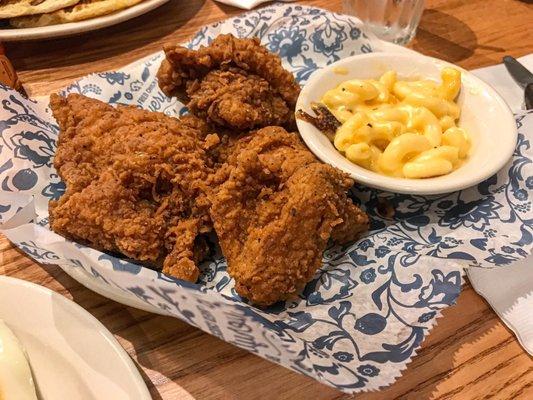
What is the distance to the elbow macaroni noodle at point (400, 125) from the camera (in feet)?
5.47

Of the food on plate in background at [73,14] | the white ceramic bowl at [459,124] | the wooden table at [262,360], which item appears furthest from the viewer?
the food on plate in background at [73,14]

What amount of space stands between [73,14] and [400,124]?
65.5 inches

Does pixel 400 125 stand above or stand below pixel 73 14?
below

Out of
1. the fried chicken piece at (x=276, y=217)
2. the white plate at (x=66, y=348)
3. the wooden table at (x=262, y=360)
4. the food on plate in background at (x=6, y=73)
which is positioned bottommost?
the wooden table at (x=262, y=360)

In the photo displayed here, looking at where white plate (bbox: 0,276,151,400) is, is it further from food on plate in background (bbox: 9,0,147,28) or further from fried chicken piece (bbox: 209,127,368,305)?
food on plate in background (bbox: 9,0,147,28)

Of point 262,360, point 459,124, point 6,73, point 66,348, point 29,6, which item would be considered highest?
point 29,6

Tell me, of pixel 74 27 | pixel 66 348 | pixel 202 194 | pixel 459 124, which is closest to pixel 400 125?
pixel 459 124

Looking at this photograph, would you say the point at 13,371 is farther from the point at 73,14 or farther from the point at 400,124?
the point at 73,14

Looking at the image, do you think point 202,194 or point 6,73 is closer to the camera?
point 202,194

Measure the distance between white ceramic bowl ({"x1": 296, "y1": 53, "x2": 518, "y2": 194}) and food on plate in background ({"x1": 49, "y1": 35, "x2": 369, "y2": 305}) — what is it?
0.38 feet

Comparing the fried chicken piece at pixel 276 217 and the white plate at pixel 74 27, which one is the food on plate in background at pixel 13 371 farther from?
the white plate at pixel 74 27

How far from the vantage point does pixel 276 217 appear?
4.63 ft

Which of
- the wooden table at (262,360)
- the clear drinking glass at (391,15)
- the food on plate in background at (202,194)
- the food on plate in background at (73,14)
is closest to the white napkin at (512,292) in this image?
the wooden table at (262,360)

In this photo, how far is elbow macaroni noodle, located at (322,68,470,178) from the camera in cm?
167
